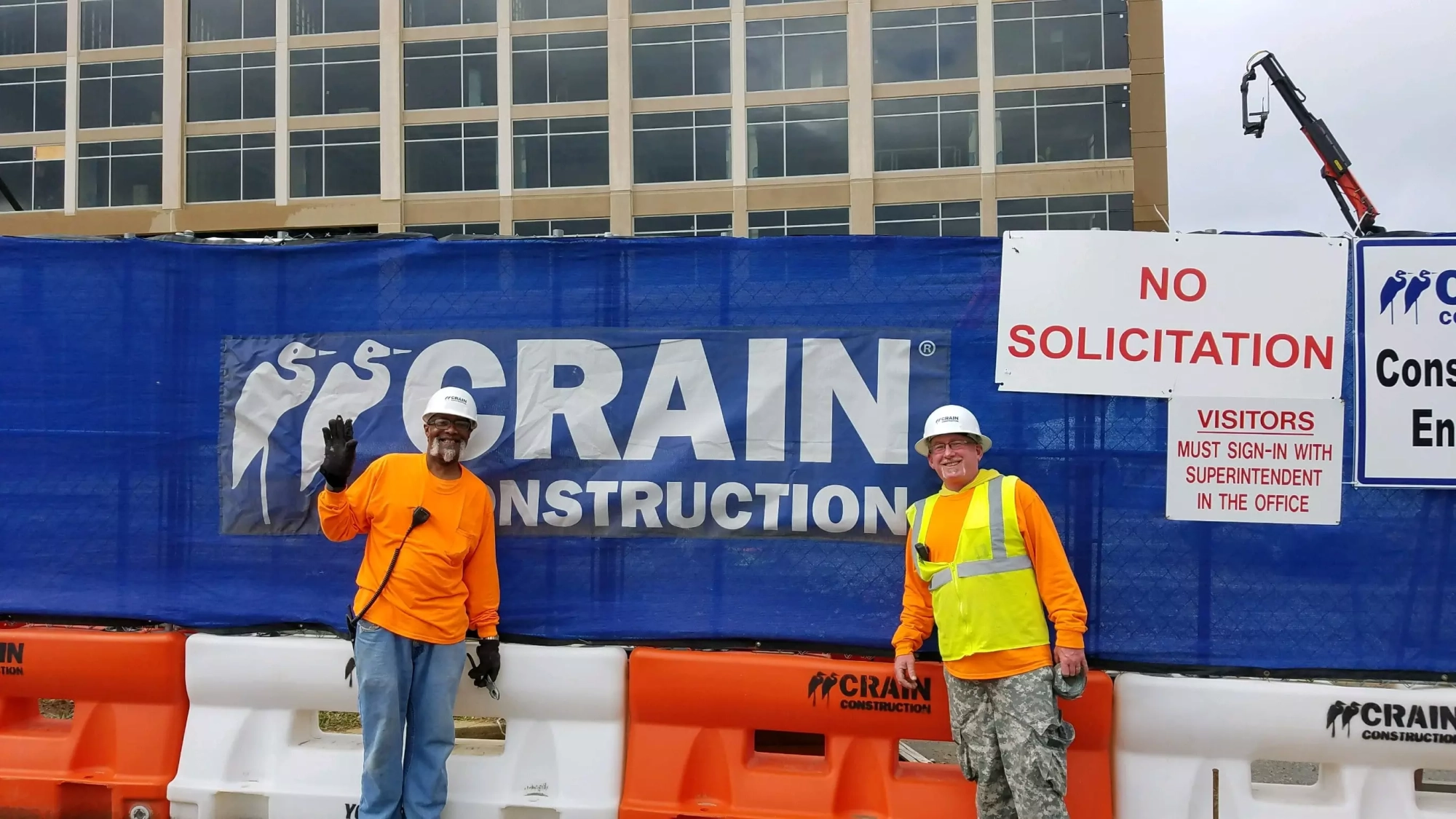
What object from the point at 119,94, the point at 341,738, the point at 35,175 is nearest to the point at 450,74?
the point at 119,94

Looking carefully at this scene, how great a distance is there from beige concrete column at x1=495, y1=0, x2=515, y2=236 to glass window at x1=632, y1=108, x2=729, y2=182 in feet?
15.2

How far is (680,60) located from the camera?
33.3m

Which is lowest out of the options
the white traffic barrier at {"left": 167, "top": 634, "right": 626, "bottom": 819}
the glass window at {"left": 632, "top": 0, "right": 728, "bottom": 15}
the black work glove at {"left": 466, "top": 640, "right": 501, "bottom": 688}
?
the white traffic barrier at {"left": 167, "top": 634, "right": 626, "bottom": 819}

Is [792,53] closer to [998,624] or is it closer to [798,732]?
[798,732]

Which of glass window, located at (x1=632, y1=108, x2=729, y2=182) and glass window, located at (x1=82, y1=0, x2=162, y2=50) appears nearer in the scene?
glass window, located at (x1=632, y1=108, x2=729, y2=182)

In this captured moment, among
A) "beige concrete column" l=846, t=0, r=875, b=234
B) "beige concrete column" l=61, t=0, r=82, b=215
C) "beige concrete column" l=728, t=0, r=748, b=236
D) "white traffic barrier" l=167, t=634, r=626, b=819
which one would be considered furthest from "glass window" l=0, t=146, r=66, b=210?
"white traffic barrier" l=167, t=634, r=626, b=819

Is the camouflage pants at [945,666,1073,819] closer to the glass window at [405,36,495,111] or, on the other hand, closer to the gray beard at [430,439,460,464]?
the gray beard at [430,439,460,464]

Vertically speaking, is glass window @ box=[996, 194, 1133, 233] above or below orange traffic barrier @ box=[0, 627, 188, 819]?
above

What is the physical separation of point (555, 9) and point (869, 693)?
34.4 meters

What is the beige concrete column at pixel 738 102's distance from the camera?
3256 centimetres

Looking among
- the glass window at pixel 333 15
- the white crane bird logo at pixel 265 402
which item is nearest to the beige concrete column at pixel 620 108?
the glass window at pixel 333 15

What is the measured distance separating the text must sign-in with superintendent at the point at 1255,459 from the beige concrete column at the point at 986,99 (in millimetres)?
28978

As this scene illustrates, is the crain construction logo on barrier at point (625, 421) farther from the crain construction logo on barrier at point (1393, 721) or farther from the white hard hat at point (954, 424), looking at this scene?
the crain construction logo on barrier at point (1393, 721)

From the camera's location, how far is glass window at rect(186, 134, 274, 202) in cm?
3459
